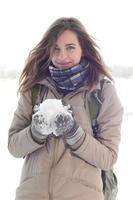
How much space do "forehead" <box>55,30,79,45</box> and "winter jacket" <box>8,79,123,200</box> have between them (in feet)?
0.63

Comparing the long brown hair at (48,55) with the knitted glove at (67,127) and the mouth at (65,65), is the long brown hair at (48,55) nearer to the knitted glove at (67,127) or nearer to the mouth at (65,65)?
the mouth at (65,65)

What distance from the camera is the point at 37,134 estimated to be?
1.57 m

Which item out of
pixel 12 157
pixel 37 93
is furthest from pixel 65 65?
pixel 12 157

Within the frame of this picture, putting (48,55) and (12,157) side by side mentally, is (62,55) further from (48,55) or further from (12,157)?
(12,157)

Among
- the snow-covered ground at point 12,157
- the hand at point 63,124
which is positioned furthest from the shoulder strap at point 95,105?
the snow-covered ground at point 12,157

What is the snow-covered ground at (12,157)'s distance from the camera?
2.99 meters

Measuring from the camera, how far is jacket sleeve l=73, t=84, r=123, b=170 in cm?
158

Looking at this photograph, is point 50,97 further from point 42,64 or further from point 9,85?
point 9,85

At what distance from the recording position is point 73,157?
161 centimetres

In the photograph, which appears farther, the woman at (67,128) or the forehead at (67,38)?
the forehead at (67,38)

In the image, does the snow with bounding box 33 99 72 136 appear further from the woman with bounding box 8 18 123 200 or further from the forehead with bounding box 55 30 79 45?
the forehead with bounding box 55 30 79 45

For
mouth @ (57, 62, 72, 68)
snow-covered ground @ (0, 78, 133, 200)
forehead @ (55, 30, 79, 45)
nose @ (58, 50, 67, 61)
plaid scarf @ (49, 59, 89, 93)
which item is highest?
forehead @ (55, 30, 79, 45)

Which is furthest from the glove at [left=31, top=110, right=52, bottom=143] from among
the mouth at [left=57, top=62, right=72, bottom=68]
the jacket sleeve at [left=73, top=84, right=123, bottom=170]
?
the mouth at [left=57, top=62, right=72, bottom=68]

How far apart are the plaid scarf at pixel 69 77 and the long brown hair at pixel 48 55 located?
3 cm
